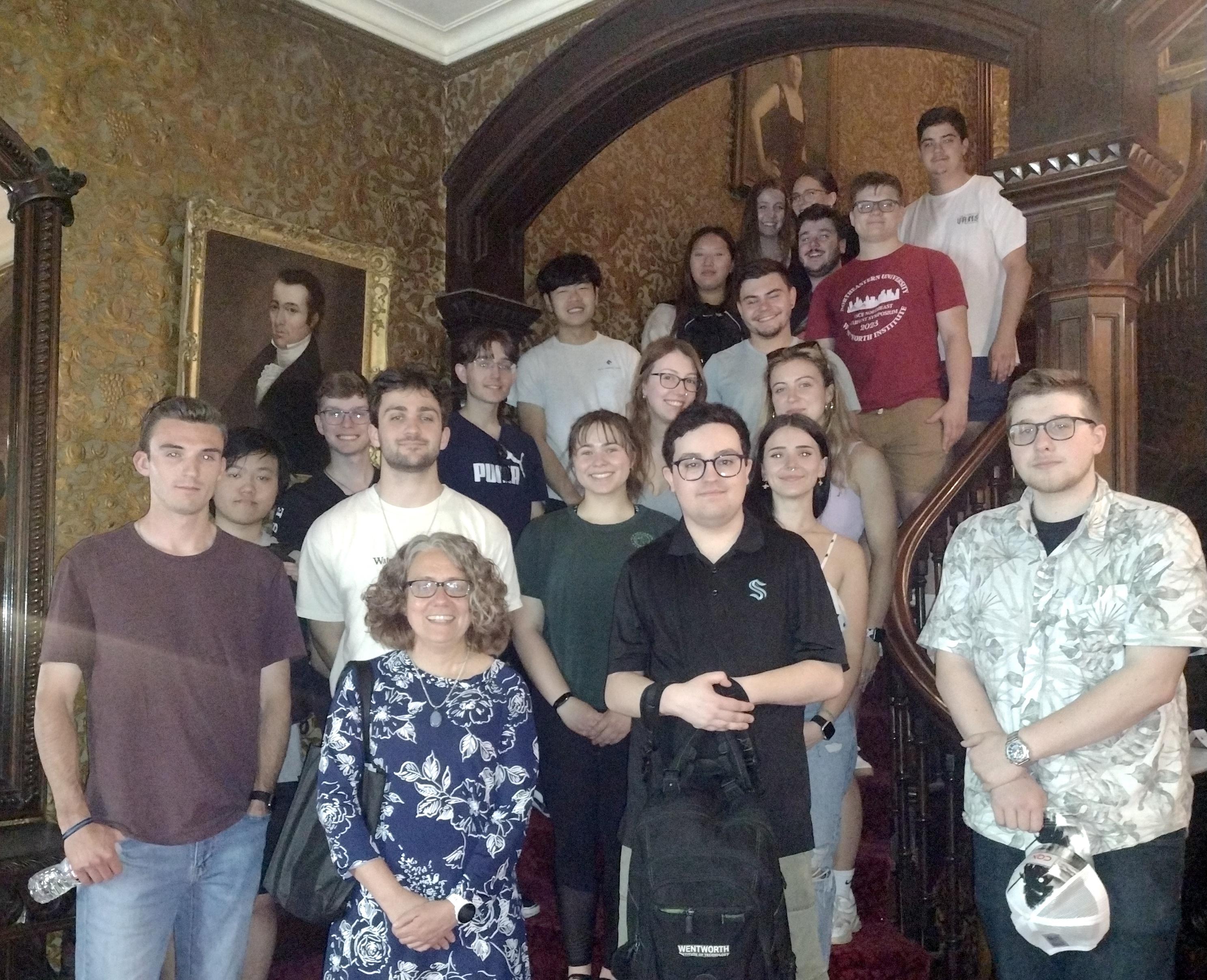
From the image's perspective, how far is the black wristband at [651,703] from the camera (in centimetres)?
211

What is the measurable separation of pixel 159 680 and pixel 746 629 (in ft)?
4.10

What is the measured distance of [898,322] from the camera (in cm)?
372

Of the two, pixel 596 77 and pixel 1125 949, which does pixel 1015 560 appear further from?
pixel 596 77

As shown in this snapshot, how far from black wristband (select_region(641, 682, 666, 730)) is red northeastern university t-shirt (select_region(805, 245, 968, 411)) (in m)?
1.91

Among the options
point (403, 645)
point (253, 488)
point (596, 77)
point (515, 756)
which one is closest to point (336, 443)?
point (253, 488)

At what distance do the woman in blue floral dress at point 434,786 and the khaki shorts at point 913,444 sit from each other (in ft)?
5.90

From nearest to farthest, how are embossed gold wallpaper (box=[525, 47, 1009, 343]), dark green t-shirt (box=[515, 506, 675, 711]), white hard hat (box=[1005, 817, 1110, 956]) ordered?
1. white hard hat (box=[1005, 817, 1110, 956])
2. dark green t-shirt (box=[515, 506, 675, 711])
3. embossed gold wallpaper (box=[525, 47, 1009, 343])

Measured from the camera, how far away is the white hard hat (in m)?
2.00

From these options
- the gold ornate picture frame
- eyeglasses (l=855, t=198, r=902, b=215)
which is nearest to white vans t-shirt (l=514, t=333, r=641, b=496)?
the gold ornate picture frame

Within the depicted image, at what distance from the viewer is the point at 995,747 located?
85.7 inches

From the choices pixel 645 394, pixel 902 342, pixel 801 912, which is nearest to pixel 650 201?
pixel 902 342

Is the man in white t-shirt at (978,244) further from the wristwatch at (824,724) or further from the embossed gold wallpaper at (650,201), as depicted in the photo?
the wristwatch at (824,724)

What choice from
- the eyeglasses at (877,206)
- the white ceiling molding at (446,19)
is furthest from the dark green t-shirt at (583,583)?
the white ceiling molding at (446,19)

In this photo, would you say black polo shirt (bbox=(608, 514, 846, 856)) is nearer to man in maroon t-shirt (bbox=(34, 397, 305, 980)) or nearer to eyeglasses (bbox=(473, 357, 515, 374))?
man in maroon t-shirt (bbox=(34, 397, 305, 980))
